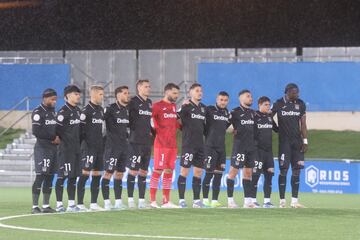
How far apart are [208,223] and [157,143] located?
4.64 metres

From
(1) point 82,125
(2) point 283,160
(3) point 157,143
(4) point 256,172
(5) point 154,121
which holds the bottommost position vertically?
(4) point 256,172

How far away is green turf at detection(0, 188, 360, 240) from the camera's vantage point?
47.4 feet

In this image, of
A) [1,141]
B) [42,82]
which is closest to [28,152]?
[1,141]

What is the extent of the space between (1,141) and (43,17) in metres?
8.42

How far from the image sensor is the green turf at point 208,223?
14.4 metres

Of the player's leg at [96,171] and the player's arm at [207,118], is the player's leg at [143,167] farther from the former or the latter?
the player's arm at [207,118]

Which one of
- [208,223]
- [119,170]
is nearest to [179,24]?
[119,170]

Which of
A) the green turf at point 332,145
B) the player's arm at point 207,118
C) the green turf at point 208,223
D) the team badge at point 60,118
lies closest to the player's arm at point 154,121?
the player's arm at point 207,118

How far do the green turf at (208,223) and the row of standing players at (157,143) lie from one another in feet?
3.98

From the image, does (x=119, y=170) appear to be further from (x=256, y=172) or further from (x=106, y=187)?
(x=256, y=172)

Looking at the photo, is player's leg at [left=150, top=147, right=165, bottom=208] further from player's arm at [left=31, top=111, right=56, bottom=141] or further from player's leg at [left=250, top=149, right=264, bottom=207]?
player's arm at [left=31, top=111, right=56, bottom=141]

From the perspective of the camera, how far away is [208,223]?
1619 centimetres

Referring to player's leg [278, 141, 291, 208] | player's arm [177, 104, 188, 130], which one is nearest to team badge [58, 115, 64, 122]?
player's arm [177, 104, 188, 130]

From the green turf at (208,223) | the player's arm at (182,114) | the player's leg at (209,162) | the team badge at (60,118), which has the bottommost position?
the green turf at (208,223)
